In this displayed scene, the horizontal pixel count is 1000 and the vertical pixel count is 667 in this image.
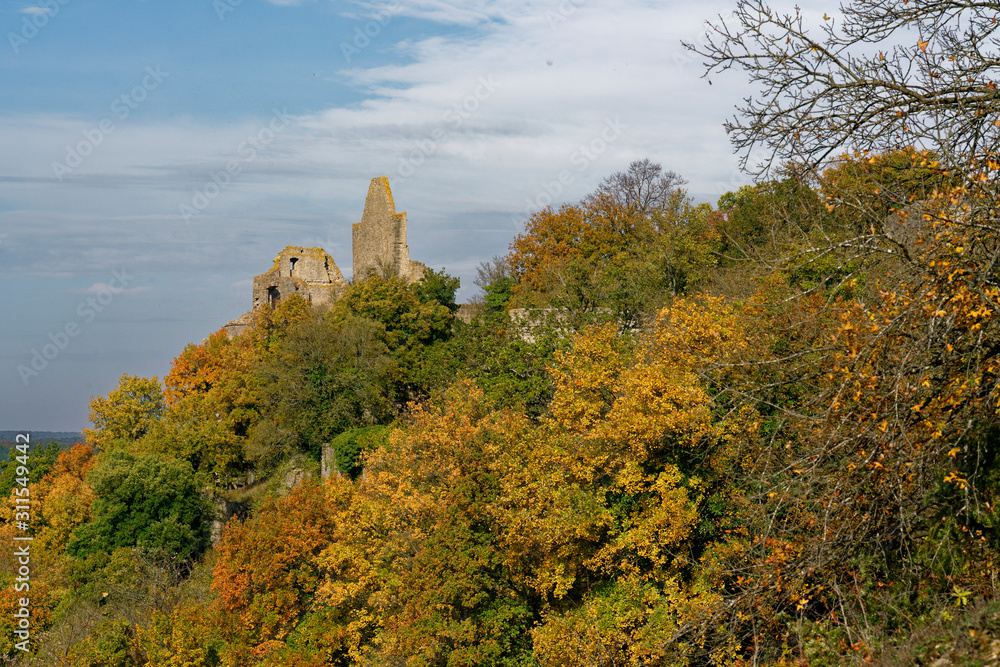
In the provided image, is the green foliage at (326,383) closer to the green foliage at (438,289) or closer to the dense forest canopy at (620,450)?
the dense forest canopy at (620,450)

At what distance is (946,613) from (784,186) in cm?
501

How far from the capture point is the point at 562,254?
41.8m

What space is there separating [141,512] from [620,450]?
23.1m

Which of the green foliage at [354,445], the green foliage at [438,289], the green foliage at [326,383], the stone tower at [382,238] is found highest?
the stone tower at [382,238]

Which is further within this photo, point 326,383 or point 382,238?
point 382,238

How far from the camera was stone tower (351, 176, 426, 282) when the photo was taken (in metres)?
44.3

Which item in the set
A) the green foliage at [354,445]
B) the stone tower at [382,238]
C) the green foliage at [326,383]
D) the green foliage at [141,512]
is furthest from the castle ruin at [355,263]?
the green foliage at [141,512]

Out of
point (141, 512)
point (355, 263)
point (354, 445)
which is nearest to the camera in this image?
point (354, 445)

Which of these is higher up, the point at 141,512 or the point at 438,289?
the point at 438,289

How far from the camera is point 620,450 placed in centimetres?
1806

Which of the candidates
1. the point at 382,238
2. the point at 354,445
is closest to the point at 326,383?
the point at 354,445

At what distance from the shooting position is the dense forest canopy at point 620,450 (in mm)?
7926

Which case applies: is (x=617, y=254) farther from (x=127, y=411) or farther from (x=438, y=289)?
(x=127, y=411)

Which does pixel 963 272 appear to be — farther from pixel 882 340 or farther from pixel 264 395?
pixel 264 395
